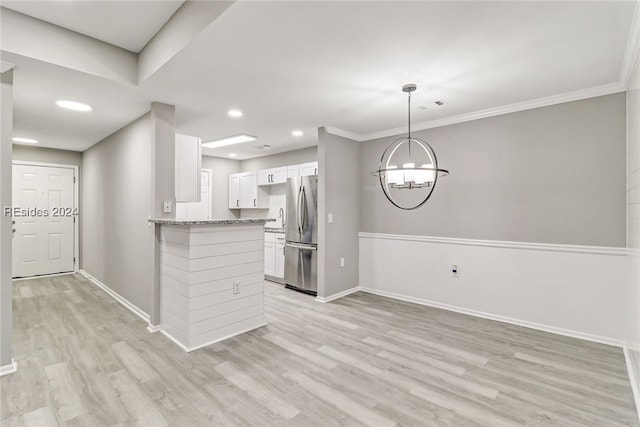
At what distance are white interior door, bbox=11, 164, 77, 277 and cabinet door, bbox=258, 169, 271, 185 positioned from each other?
375 centimetres

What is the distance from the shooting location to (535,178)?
3.32 metres

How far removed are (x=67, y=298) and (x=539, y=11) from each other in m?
6.17

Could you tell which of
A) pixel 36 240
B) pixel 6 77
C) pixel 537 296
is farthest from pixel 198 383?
pixel 36 240

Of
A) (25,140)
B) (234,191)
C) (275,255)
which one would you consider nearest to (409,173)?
(275,255)

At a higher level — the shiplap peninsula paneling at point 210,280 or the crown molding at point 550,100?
the crown molding at point 550,100

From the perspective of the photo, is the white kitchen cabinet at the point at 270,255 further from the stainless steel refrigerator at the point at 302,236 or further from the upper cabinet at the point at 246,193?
the upper cabinet at the point at 246,193

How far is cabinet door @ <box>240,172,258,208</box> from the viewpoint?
641cm

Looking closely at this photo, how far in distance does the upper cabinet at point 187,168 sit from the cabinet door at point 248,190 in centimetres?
280

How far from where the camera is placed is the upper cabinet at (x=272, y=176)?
19.0 feet

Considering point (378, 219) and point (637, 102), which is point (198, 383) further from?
point (637, 102)

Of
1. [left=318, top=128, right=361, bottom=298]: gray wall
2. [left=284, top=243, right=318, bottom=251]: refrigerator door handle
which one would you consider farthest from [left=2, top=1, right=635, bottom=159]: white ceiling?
[left=284, top=243, right=318, bottom=251]: refrigerator door handle

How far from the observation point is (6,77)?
234 cm

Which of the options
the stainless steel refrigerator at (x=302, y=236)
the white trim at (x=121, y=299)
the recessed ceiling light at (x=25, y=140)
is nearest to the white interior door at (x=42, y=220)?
the recessed ceiling light at (x=25, y=140)

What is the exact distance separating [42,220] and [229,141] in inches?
157
